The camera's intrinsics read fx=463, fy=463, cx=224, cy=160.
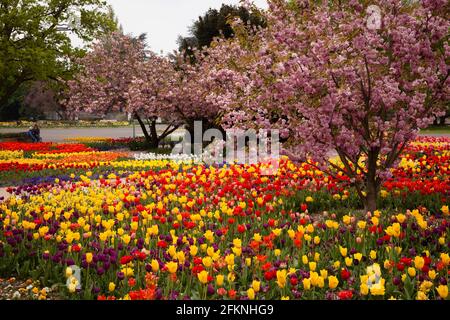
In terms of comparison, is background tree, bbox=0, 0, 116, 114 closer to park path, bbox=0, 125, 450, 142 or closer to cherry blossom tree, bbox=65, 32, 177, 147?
cherry blossom tree, bbox=65, 32, 177, 147

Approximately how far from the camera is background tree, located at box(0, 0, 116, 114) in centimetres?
2312

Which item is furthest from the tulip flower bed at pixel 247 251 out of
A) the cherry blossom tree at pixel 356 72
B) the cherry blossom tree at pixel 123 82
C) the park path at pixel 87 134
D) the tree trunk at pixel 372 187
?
the park path at pixel 87 134

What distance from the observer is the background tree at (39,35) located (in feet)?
75.9

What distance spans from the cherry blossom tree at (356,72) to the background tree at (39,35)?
18.6m

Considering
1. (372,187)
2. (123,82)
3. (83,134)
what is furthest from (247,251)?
(83,134)

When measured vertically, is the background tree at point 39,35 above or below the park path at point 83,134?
above

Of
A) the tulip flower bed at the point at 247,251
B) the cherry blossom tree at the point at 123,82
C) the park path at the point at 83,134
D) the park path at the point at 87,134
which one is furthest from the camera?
the park path at the point at 83,134

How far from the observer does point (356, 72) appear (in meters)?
6.10

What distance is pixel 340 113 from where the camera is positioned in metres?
6.20

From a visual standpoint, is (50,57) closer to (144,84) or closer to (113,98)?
(113,98)

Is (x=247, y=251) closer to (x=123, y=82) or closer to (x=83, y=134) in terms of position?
(x=123, y=82)

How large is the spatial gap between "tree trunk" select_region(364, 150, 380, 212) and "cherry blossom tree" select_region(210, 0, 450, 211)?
0.05 ft

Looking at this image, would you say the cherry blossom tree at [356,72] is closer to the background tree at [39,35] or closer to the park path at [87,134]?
the background tree at [39,35]
